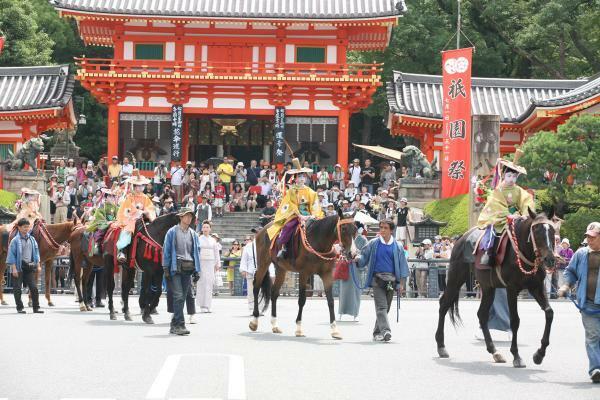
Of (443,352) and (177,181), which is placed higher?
(177,181)

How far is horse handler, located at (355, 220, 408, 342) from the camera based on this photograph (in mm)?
17844

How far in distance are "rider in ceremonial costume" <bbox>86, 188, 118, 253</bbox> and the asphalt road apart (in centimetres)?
207

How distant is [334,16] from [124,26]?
8.42 meters

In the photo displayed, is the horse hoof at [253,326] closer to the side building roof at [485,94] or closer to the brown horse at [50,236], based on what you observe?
the brown horse at [50,236]

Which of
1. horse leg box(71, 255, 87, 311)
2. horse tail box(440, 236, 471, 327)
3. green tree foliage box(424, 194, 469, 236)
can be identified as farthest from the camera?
green tree foliage box(424, 194, 469, 236)

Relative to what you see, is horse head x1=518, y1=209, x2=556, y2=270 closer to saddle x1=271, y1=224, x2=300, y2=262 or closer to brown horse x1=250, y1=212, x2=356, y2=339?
brown horse x1=250, y1=212, x2=356, y2=339

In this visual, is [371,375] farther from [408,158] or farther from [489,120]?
[408,158]

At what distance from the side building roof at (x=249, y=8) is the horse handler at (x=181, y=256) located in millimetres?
30328

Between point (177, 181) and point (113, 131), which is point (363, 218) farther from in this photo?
point (113, 131)

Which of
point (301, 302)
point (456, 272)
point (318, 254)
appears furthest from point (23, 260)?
point (456, 272)

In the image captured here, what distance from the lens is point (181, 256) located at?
18.0 m

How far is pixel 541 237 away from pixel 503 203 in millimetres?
1401

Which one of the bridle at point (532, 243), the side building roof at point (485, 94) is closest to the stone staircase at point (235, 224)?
the side building roof at point (485, 94)

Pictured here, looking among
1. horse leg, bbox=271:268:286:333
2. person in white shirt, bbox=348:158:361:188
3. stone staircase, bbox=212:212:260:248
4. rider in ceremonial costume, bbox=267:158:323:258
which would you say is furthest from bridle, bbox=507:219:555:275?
person in white shirt, bbox=348:158:361:188
